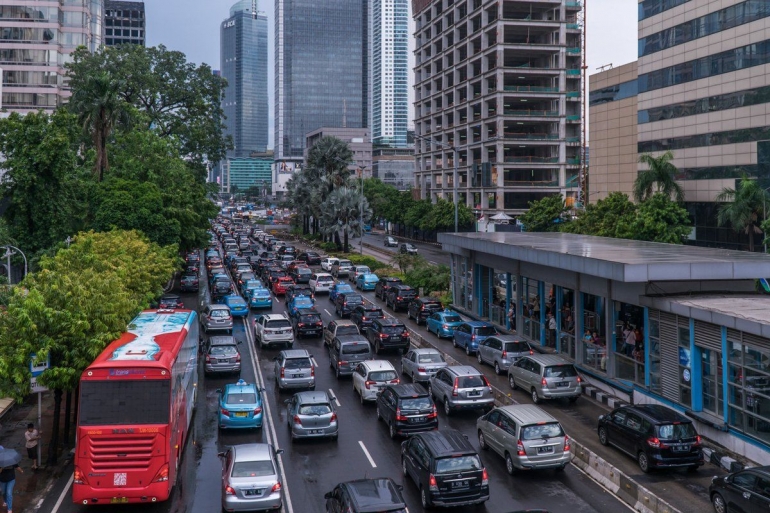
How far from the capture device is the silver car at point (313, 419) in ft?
73.1

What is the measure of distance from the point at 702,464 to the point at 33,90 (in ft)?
325

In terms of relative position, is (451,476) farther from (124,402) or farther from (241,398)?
(241,398)

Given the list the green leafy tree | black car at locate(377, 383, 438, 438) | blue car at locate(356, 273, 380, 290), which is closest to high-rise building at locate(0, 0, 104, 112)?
blue car at locate(356, 273, 380, 290)

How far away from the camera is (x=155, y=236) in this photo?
170 feet

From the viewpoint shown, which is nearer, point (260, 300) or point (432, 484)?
point (432, 484)

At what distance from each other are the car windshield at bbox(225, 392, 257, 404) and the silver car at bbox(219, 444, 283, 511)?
6.32 m

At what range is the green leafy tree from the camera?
7075 cm

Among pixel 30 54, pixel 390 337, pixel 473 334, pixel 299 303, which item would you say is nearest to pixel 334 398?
pixel 390 337

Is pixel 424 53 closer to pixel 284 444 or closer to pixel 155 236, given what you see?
pixel 155 236

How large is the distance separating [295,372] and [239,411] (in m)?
5.39

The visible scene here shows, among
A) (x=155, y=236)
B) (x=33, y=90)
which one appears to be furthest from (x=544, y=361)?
(x=33, y=90)

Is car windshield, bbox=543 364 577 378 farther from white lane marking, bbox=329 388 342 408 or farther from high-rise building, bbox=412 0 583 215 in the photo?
high-rise building, bbox=412 0 583 215

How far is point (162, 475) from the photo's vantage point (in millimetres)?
16625

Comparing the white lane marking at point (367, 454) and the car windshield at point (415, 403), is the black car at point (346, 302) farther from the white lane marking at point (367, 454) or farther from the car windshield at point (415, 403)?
the white lane marking at point (367, 454)
